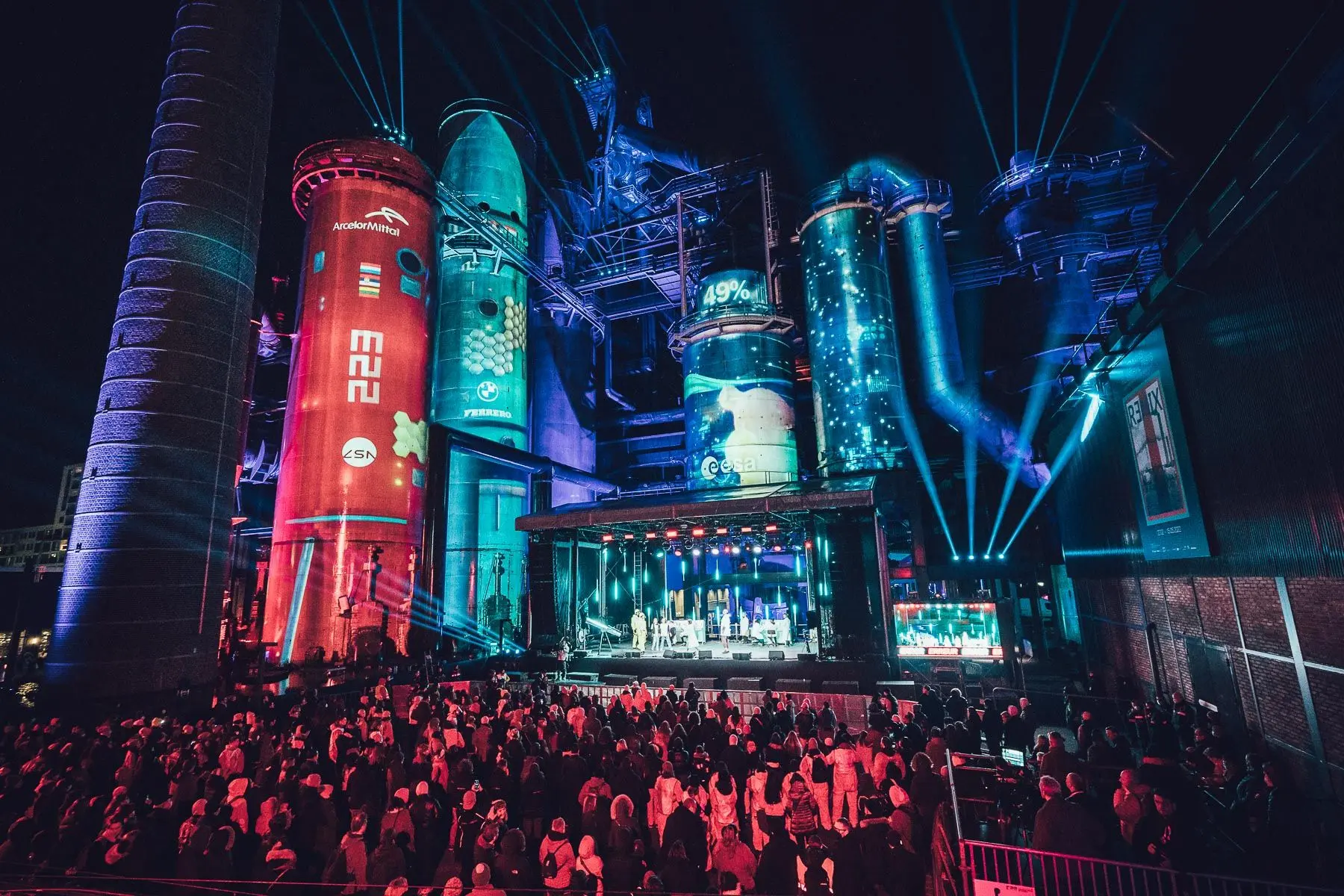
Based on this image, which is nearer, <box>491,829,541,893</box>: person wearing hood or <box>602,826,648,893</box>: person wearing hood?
<box>491,829,541,893</box>: person wearing hood

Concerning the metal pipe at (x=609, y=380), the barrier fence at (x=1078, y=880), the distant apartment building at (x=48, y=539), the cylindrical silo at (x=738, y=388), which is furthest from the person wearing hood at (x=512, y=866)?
the distant apartment building at (x=48, y=539)

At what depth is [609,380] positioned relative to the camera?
131 feet

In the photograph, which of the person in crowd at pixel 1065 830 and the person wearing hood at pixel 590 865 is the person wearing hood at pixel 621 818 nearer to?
the person wearing hood at pixel 590 865

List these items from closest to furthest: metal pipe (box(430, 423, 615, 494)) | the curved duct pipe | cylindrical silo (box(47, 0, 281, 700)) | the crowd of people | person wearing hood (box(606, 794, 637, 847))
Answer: the crowd of people → person wearing hood (box(606, 794, 637, 847)) → cylindrical silo (box(47, 0, 281, 700)) → the curved duct pipe → metal pipe (box(430, 423, 615, 494))

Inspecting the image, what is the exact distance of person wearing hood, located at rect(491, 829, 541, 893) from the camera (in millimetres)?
6184

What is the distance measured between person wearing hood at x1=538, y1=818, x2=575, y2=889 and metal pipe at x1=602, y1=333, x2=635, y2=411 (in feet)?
111

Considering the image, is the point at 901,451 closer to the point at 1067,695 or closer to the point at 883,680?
the point at 883,680

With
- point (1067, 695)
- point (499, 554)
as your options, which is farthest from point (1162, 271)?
point (499, 554)

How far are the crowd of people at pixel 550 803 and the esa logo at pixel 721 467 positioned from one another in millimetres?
17441

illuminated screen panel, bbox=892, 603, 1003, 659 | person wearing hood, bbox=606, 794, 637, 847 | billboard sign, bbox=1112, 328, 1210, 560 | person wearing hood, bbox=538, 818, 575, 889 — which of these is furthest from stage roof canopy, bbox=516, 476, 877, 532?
person wearing hood, bbox=538, 818, 575, 889

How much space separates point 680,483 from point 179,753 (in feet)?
95.6

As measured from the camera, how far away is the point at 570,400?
3731 centimetres

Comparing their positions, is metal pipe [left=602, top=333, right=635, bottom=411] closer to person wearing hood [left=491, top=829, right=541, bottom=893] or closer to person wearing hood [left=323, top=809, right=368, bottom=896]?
person wearing hood [left=323, top=809, right=368, bottom=896]

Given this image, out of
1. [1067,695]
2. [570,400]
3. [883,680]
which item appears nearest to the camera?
[1067,695]
